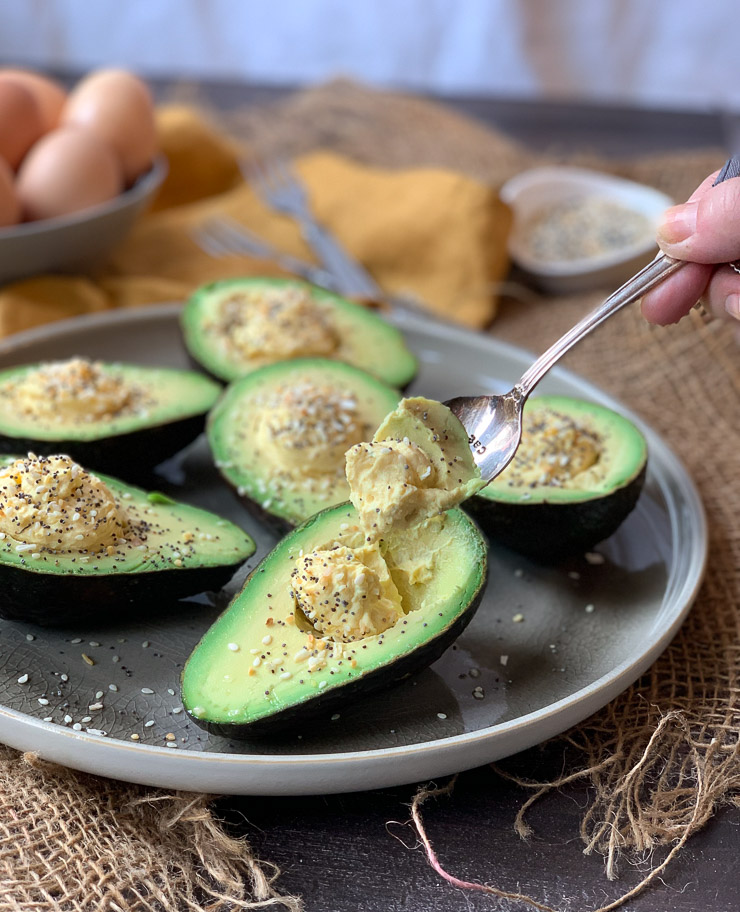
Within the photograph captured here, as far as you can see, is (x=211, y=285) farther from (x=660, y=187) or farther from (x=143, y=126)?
(x=660, y=187)

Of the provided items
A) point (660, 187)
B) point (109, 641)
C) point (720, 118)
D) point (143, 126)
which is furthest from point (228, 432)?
point (720, 118)

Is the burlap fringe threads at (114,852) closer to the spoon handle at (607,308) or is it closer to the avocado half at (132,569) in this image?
the avocado half at (132,569)

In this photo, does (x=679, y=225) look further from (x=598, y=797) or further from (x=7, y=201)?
(x=7, y=201)

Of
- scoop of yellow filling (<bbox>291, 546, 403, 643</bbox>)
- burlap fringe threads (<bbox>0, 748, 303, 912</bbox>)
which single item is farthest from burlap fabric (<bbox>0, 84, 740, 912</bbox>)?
scoop of yellow filling (<bbox>291, 546, 403, 643</bbox>)

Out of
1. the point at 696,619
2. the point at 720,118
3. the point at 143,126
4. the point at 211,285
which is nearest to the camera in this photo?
the point at 696,619

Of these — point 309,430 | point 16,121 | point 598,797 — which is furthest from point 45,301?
point 598,797

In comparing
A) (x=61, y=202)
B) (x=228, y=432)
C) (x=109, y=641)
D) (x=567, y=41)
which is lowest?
(x=109, y=641)
